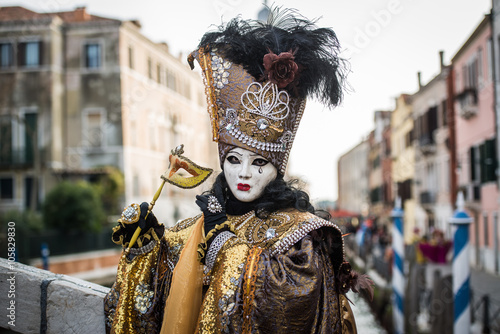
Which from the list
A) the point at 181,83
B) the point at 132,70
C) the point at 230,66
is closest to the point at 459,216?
the point at 230,66

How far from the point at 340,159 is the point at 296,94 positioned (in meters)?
66.8

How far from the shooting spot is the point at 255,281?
2240 mm

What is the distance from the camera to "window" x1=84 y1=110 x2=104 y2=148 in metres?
21.2

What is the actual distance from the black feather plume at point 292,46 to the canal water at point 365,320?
27.3ft

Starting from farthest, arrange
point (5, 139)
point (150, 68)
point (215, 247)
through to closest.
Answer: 1. point (150, 68)
2. point (5, 139)
3. point (215, 247)

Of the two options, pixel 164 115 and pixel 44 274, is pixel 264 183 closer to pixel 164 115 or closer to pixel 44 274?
pixel 44 274

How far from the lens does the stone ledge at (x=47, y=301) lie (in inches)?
105

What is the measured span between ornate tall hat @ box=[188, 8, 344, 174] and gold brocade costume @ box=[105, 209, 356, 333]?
14.8 inches

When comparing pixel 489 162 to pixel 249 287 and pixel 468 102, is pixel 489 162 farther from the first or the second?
pixel 249 287

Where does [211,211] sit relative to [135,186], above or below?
above

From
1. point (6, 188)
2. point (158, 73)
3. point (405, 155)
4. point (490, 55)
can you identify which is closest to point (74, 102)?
point (158, 73)

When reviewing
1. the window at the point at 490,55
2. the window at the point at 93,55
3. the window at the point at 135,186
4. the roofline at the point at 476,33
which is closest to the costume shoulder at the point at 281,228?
the roofline at the point at 476,33

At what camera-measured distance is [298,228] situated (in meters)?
2.47

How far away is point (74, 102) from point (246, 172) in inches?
813
